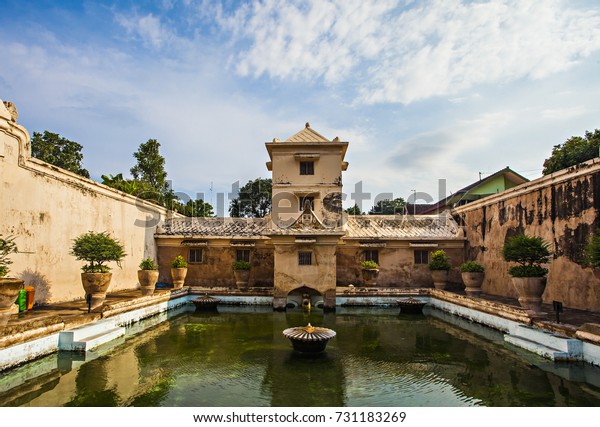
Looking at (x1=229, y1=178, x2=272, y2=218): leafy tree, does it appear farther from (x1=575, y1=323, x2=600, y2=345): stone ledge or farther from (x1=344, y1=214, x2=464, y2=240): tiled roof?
(x1=575, y1=323, x2=600, y2=345): stone ledge

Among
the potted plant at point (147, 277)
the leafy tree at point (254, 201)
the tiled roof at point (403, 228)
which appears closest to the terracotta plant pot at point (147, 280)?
the potted plant at point (147, 277)

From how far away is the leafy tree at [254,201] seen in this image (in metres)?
37.8

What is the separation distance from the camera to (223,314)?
1226 centimetres

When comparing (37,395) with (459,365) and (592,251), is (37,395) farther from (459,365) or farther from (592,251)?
(592,251)

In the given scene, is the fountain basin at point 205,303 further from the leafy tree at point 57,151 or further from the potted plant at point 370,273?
the leafy tree at point 57,151

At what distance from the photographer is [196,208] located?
104 feet

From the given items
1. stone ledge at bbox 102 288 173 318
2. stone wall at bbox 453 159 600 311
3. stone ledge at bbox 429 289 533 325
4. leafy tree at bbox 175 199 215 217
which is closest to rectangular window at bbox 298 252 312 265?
stone ledge at bbox 102 288 173 318

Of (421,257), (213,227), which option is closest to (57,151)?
(213,227)

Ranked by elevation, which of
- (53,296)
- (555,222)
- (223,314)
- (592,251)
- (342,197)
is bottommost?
(223,314)

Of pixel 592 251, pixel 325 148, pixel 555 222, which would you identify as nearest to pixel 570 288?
pixel 555 222

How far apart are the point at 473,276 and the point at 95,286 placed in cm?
1137

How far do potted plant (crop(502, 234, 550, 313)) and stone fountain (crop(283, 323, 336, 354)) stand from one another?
4.78m
